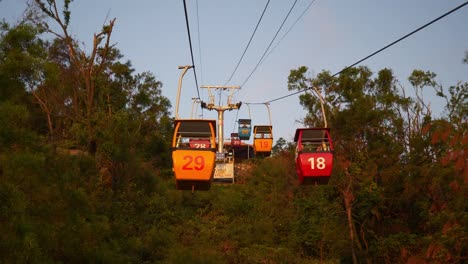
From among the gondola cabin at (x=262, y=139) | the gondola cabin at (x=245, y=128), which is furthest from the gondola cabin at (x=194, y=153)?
the gondola cabin at (x=245, y=128)

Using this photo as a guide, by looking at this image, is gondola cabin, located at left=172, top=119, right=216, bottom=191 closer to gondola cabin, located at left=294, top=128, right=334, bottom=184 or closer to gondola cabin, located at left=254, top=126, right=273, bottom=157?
gondola cabin, located at left=294, top=128, right=334, bottom=184

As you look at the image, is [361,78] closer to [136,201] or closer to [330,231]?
[330,231]

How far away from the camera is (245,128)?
32062 mm

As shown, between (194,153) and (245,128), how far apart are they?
878 inches

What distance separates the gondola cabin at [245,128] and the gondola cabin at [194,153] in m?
21.6

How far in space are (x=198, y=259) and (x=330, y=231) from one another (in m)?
7.13

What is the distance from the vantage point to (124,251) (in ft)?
61.4

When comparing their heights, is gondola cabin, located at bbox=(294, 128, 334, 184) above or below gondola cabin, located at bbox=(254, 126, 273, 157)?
below

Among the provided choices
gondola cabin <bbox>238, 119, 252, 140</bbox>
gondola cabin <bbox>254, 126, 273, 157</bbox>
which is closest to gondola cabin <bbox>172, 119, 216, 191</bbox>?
gondola cabin <bbox>254, 126, 273, 157</bbox>

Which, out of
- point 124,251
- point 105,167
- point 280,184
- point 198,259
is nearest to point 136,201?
point 105,167

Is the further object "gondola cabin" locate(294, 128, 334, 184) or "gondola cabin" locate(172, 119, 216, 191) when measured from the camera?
"gondola cabin" locate(294, 128, 334, 184)

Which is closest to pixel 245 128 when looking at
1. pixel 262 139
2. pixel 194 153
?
pixel 262 139

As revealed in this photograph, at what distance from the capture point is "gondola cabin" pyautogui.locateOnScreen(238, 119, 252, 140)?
105 ft

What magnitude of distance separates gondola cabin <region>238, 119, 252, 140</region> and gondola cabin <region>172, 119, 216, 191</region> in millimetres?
21634
